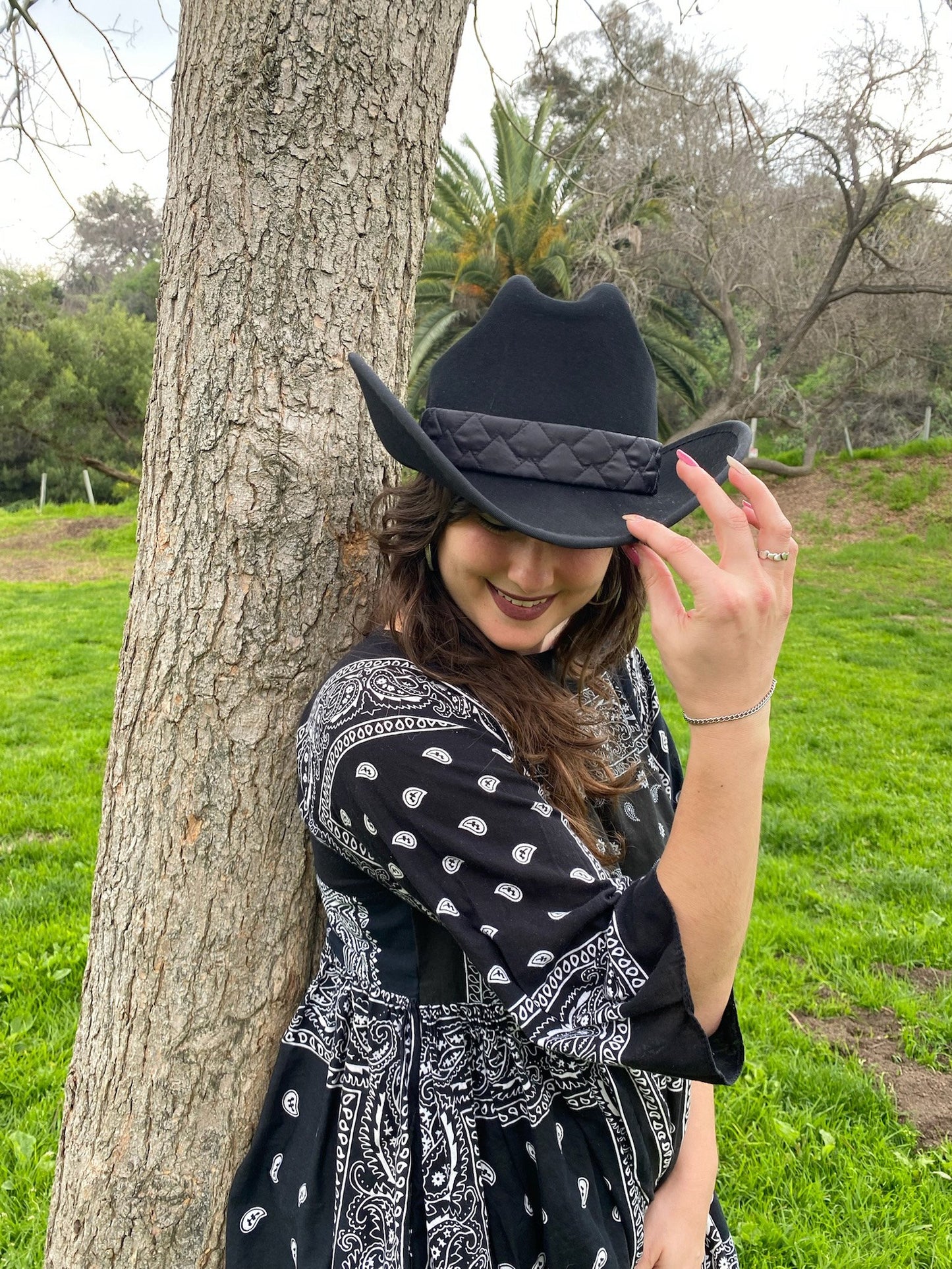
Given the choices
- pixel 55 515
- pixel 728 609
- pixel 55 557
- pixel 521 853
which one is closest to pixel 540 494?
pixel 728 609

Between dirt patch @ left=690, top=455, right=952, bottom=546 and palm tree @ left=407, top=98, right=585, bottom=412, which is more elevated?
palm tree @ left=407, top=98, right=585, bottom=412

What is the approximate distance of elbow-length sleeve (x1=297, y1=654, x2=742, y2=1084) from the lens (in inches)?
42.1

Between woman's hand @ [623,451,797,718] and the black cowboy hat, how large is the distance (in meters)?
0.18

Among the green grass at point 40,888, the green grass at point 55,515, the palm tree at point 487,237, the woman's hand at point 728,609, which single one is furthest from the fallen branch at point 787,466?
Result: the woman's hand at point 728,609

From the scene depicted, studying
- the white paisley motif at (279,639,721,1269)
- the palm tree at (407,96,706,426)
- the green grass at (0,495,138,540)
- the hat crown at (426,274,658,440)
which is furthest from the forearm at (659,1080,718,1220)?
the green grass at (0,495,138,540)

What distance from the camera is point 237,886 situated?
59.8 inches

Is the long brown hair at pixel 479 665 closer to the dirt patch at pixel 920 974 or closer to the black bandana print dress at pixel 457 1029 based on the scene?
the black bandana print dress at pixel 457 1029

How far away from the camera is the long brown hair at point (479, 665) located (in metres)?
1.33

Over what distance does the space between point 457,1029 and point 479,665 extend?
0.50 m

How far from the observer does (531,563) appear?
4.36ft

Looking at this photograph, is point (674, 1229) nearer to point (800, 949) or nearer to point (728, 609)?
point (728, 609)

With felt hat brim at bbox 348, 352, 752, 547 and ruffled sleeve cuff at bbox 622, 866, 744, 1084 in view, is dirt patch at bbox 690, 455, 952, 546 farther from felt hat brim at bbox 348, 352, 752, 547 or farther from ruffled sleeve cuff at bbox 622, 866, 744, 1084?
ruffled sleeve cuff at bbox 622, 866, 744, 1084

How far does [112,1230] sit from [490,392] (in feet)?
4.82

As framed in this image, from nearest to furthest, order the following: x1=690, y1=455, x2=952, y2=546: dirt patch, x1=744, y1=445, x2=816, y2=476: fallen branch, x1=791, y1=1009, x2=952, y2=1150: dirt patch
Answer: x1=791, y1=1009, x2=952, y2=1150: dirt patch
x1=690, y1=455, x2=952, y2=546: dirt patch
x1=744, y1=445, x2=816, y2=476: fallen branch
